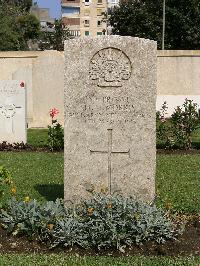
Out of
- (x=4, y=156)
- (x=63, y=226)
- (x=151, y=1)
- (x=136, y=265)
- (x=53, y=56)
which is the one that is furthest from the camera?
(x=151, y=1)

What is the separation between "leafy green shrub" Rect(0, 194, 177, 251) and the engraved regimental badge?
4.29ft

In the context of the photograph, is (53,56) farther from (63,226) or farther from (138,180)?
(63,226)

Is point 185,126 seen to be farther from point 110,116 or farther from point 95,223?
point 95,223

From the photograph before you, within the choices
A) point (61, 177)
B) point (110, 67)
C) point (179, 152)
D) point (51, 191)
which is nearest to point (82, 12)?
point (179, 152)

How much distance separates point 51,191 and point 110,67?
2532mm

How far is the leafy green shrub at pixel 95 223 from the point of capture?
18.9 feet

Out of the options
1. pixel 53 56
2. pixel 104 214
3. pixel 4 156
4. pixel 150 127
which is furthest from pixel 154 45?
pixel 53 56

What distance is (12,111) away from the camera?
1384 centimetres

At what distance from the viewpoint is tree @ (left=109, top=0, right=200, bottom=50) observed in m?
34.8

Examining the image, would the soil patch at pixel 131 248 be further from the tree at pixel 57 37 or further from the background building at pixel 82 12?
the background building at pixel 82 12

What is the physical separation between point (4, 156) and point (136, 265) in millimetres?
7454

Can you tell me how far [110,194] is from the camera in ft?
22.4

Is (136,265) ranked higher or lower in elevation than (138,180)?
lower

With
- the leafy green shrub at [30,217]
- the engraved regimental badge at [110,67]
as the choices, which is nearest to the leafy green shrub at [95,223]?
the leafy green shrub at [30,217]
